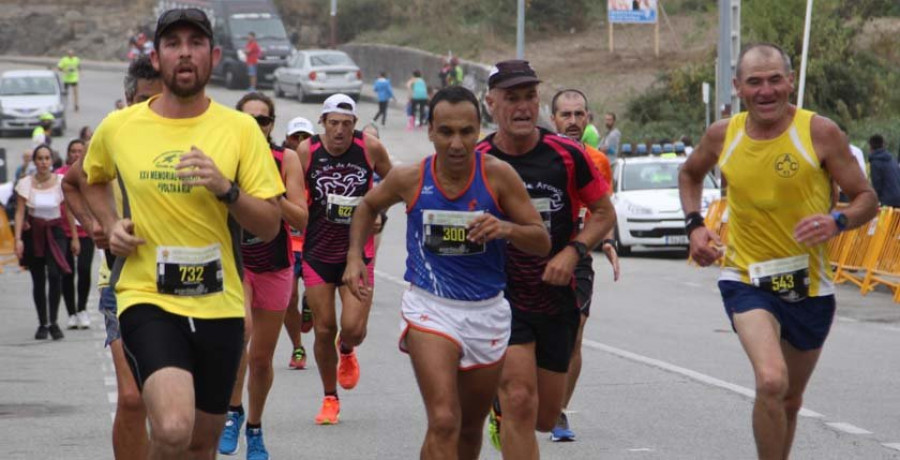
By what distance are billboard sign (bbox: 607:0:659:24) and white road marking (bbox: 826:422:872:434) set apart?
122ft

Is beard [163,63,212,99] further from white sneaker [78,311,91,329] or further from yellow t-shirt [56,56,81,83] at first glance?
yellow t-shirt [56,56,81,83]

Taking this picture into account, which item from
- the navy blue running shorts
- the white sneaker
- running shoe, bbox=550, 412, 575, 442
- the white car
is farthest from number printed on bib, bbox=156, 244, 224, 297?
the white car

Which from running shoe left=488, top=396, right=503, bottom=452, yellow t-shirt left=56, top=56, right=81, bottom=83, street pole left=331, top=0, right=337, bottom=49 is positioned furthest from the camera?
street pole left=331, top=0, right=337, bottom=49

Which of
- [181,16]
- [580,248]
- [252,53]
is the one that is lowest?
[580,248]

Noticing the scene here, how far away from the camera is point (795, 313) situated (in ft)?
25.6

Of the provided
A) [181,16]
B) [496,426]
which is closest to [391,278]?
[496,426]

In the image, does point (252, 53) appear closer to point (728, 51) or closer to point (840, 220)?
point (728, 51)

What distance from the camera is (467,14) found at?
63375 mm

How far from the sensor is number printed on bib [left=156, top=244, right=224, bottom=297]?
6.26 metres

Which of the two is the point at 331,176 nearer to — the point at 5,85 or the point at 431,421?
the point at 431,421

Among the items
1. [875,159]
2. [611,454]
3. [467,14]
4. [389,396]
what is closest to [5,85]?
[467,14]

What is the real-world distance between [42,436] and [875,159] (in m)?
14.7

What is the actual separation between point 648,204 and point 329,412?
16.4 meters

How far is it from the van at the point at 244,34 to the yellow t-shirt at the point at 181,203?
49.0 m
